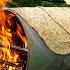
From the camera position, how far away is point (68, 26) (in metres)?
5.31

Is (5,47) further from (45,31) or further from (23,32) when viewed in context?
(45,31)

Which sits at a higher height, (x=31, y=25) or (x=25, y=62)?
(x=31, y=25)

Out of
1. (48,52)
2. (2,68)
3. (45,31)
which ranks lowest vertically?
Answer: (2,68)

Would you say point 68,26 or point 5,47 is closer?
point 5,47

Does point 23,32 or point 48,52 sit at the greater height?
point 23,32

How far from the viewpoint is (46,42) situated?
490 cm

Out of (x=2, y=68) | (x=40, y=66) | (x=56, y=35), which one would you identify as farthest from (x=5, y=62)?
(x=56, y=35)

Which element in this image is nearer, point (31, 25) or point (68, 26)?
point (31, 25)

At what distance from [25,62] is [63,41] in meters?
0.72

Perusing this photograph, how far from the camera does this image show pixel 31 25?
16.2ft

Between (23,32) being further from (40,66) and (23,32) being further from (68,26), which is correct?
(68,26)

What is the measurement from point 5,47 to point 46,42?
653 mm

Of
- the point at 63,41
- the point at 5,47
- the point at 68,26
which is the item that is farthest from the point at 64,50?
the point at 5,47

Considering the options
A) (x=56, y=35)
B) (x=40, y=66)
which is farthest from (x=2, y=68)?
(x=56, y=35)
